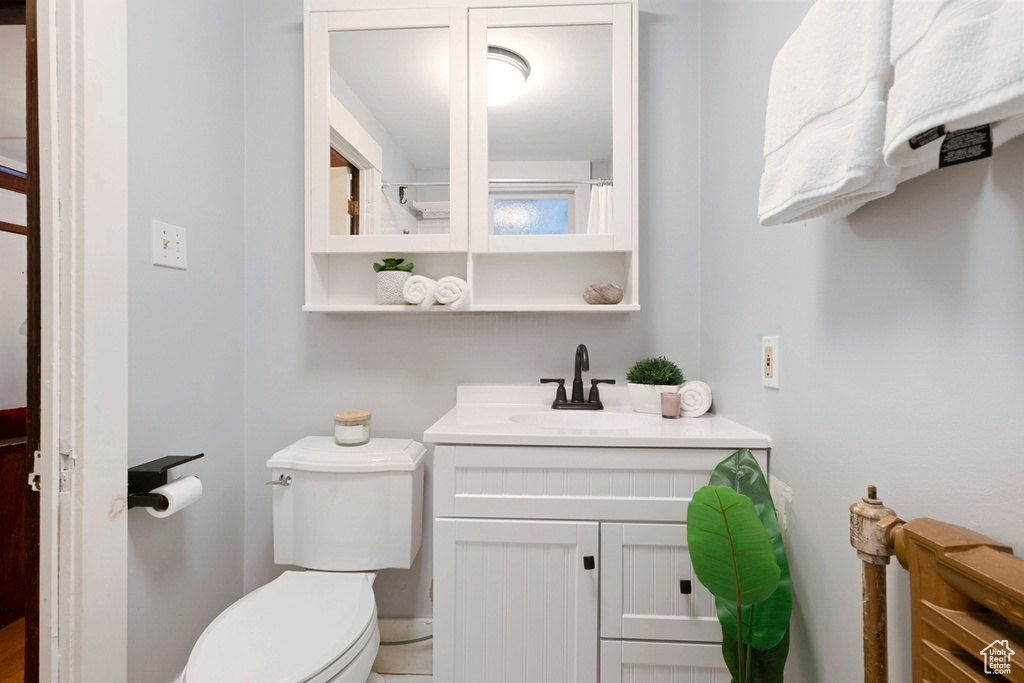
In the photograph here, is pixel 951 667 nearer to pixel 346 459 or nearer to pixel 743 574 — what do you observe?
pixel 743 574

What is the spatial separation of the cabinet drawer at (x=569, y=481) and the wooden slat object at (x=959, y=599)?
1.63 feet

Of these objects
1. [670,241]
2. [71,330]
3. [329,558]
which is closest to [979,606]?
[670,241]

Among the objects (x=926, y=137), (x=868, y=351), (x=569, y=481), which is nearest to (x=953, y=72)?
(x=926, y=137)

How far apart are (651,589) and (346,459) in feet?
2.92

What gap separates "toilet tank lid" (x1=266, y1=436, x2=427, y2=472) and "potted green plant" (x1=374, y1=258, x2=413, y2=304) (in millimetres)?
474

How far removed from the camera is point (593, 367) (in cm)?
158

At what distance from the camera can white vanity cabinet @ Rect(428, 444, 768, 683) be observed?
1068mm

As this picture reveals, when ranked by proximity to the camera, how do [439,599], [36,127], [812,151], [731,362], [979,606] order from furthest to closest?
[731,362], [439,599], [36,127], [812,151], [979,606]

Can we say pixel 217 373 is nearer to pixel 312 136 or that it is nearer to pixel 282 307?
pixel 282 307

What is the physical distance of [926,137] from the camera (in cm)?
51

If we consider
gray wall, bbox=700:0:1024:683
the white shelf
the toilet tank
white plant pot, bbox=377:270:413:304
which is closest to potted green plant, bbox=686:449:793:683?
gray wall, bbox=700:0:1024:683

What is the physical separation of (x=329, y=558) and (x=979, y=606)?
1395 mm

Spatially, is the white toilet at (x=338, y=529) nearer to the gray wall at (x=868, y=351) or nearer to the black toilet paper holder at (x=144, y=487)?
the black toilet paper holder at (x=144, y=487)

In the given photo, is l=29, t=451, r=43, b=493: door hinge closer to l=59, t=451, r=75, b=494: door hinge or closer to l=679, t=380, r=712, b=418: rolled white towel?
l=59, t=451, r=75, b=494: door hinge
